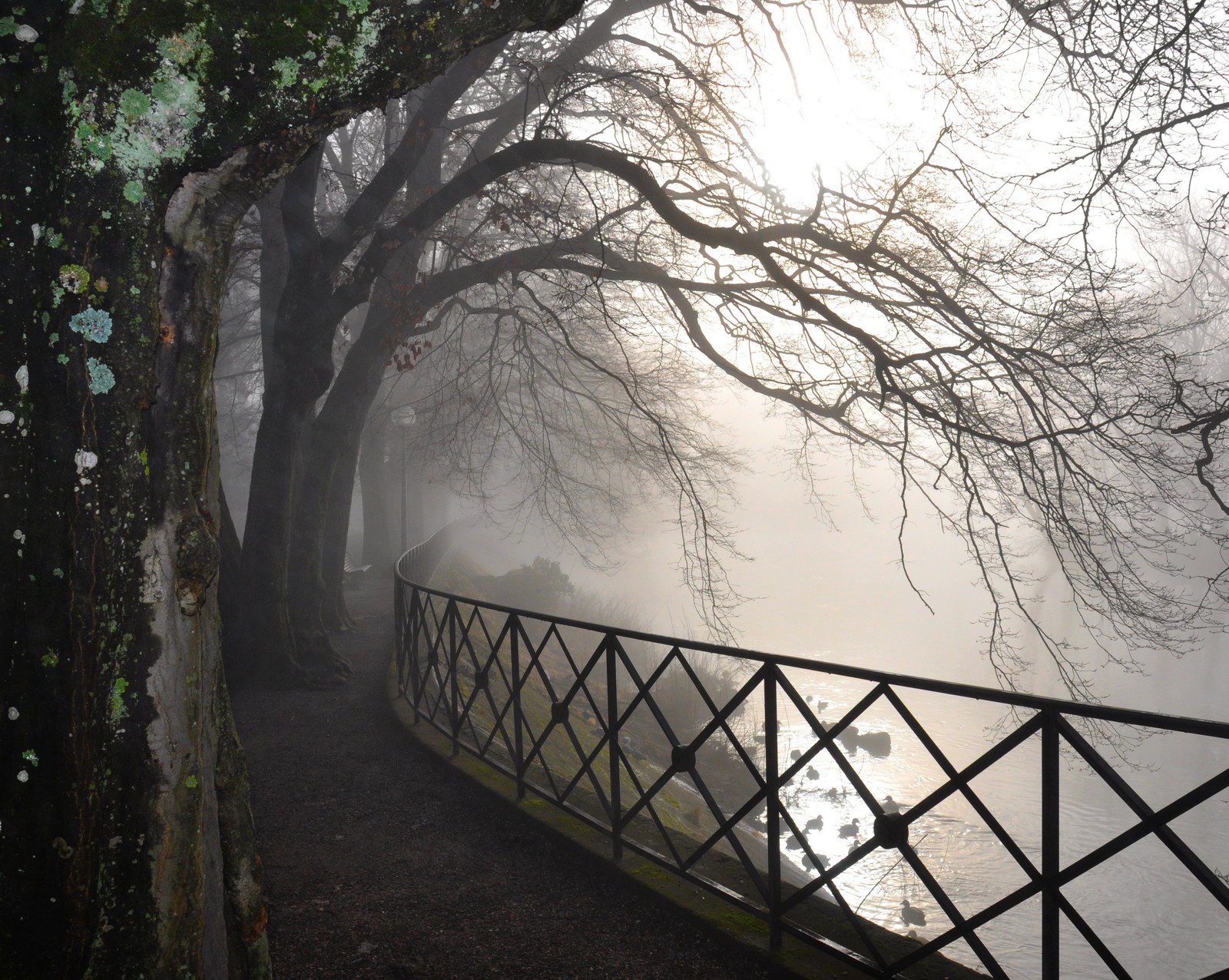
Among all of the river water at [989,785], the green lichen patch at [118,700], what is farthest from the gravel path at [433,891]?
the river water at [989,785]

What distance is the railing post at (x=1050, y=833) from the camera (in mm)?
2557

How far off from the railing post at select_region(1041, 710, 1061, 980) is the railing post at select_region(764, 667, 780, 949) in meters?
1.01

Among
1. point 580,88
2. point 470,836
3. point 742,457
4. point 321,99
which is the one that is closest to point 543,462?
point 742,457

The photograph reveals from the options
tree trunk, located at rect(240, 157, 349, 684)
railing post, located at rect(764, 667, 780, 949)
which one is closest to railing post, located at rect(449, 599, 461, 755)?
railing post, located at rect(764, 667, 780, 949)

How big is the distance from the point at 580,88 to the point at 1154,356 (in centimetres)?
444

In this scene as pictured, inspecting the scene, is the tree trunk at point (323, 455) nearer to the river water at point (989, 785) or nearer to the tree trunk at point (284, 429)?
the tree trunk at point (284, 429)

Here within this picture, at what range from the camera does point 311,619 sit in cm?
964

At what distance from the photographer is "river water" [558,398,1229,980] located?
9.30 meters

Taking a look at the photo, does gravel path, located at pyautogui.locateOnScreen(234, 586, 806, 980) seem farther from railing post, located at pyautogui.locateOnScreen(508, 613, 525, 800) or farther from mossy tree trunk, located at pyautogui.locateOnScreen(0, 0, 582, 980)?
mossy tree trunk, located at pyautogui.locateOnScreen(0, 0, 582, 980)

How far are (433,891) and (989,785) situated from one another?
38.1ft

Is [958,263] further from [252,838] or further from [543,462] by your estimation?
[543,462]

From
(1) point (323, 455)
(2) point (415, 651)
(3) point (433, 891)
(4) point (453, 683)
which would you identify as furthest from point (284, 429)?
(3) point (433, 891)

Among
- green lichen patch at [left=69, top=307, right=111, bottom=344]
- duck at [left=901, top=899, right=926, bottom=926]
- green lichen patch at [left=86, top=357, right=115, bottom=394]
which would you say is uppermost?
green lichen patch at [left=69, top=307, right=111, bottom=344]

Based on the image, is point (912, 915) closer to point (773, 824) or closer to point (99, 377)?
point (773, 824)
